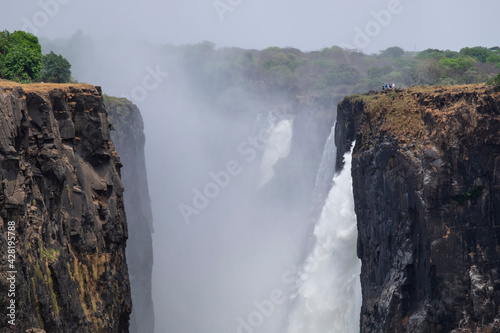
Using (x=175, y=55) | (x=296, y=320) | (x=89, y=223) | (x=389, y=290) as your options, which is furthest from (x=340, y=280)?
(x=175, y=55)

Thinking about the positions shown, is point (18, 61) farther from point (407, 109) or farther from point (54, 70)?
point (407, 109)

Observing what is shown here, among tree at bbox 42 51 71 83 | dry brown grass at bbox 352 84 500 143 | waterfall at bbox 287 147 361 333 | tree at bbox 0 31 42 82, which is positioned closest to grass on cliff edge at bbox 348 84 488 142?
dry brown grass at bbox 352 84 500 143

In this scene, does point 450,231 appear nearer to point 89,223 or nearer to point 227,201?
point 89,223

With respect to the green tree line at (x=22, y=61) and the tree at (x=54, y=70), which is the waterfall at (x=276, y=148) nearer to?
the tree at (x=54, y=70)

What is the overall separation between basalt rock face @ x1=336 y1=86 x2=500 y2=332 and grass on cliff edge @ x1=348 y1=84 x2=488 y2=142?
0.09 meters

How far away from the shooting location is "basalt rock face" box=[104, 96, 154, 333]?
74.1 meters

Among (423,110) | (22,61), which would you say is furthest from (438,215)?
(22,61)

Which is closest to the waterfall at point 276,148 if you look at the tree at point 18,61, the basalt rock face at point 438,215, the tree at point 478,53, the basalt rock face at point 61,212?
the tree at point 478,53

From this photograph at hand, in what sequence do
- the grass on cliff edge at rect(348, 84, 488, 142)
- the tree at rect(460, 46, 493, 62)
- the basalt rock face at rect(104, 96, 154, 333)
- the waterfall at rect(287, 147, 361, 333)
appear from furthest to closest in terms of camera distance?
1. the tree at rect(460, 46, 493, 62)
2. the basalt rock face at rect(104, 96, 154, 333)
3. the waterfall at rect(287, 147, 361, 333)
4. the grass on cliff edge at rect(348, 84, 488, 142)

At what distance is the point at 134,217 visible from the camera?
2985 inches

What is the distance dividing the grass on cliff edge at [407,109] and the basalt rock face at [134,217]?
32419mm

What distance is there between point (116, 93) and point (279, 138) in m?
51.4

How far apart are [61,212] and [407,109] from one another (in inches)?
937

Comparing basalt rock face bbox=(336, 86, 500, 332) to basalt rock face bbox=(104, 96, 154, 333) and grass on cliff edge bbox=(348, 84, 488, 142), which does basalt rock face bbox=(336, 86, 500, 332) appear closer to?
grass on cliff edge bbox=(348, 84, 488, 142)
